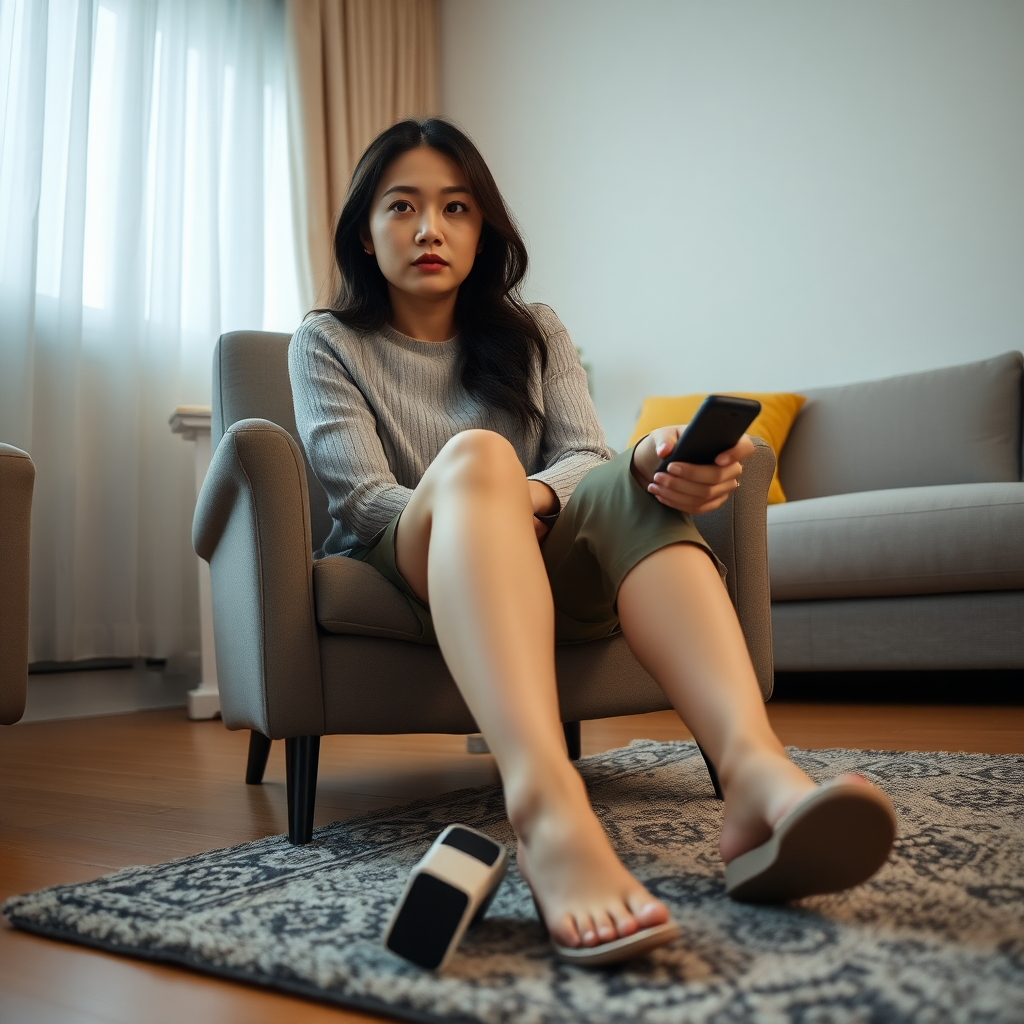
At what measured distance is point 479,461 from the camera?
3.18 ft

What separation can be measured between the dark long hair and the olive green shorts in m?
0.34

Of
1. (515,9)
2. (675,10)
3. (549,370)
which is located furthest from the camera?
(515,9)

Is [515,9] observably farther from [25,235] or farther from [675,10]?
[25,235]

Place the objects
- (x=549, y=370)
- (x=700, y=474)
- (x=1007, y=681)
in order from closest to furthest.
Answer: (x=700, y=474)
(x=549, y=370)
(x=1007, y=681)

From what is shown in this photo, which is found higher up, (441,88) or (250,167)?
(441,88)

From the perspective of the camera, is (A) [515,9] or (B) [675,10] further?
(A) [515,9]

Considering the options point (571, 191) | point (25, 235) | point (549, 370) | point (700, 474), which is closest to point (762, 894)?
point (700, 474)

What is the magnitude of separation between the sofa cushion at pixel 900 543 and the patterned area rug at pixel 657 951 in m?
1.21

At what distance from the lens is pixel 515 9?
3.97 metres

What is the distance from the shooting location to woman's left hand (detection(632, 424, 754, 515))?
0.96 meters

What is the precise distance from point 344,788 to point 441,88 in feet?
10.8

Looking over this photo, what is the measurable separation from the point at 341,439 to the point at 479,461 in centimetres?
40

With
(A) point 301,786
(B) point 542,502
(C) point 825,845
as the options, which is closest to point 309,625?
(A) point 301,786

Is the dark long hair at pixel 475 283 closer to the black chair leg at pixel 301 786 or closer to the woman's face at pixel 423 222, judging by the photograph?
the woman's face at pixel 423 222
